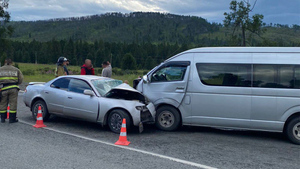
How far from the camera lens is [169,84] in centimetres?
860

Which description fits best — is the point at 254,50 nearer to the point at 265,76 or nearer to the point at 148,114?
the point at 265,76

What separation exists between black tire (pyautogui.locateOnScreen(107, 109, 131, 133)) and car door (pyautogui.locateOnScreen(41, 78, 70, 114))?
1738mm

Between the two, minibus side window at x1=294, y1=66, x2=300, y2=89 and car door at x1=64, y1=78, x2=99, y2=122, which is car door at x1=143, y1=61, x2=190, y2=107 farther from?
minibus side window at x1=294, y1=66, x2=300, y2=89

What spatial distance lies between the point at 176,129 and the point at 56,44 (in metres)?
111

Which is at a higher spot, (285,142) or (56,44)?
(56,44)

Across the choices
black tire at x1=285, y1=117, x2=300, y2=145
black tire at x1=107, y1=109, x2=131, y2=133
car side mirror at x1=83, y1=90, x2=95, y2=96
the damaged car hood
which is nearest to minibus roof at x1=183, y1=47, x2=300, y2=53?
black tire at x1=285, y1=117, x2=300, y2=145

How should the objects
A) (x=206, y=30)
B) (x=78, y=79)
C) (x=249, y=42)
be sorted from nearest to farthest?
(x=78, y=79) → (x=249, y=42) → (x=206, y=30)

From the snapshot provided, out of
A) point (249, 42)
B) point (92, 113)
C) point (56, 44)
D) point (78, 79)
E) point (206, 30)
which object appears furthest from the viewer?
point (206, 30)

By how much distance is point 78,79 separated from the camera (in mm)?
8914

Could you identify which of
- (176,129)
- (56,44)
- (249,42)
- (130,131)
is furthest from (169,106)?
(56,44)

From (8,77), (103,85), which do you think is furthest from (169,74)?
(8,77)

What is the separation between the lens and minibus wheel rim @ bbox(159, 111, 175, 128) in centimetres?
848

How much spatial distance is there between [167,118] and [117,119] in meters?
1.56

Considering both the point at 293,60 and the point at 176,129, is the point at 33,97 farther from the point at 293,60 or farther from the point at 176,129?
the point at 293,60
